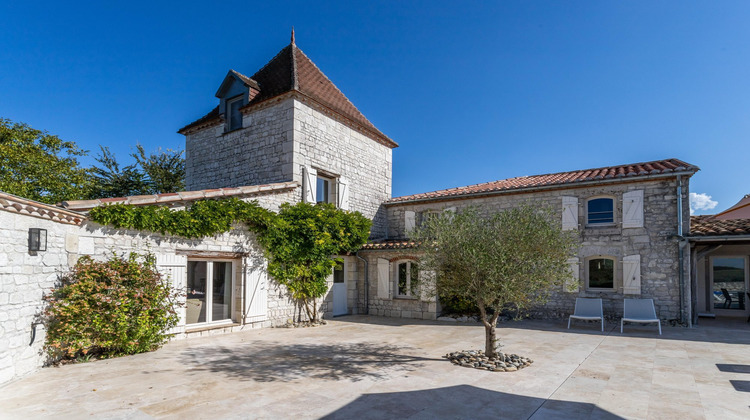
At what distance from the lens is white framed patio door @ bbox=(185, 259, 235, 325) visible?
25.8 ft

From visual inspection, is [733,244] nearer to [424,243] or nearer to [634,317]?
[634,317]

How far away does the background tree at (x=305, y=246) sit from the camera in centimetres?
917

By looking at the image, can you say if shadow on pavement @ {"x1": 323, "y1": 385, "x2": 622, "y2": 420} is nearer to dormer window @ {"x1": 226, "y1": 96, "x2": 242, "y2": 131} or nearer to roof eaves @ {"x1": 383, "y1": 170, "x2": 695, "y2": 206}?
roof eaves @ {"x1": 383, "y1": 170, "x2": 695, "y2": 206}

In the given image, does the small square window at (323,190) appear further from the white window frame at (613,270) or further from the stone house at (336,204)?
the white window frame at (613,270)

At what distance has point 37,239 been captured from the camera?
4.93 metres

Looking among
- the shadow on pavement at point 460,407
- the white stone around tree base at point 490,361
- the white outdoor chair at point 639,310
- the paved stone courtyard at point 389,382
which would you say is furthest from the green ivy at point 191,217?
the white outdoor chair at point 639,310

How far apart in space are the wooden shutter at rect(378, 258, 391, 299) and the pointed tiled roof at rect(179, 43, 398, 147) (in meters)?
4.63

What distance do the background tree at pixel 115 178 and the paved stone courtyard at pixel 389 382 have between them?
14.9m

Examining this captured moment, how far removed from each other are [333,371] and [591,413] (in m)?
3.19

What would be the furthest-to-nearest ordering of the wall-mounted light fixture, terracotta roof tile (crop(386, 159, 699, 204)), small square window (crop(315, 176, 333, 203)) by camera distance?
small square window (crop(315, 176, 333, 203)), terracotta roof tile (crop(386, 159, 699, 204)), the wall-mounted light fixture

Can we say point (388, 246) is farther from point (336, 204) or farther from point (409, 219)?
point (409, 219)

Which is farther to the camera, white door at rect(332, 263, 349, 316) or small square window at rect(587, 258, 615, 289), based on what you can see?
white door at rect(332, 263, 349, 316)

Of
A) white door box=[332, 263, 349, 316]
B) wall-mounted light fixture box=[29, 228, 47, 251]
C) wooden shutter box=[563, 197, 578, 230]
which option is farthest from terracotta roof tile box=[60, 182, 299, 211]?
wooden shutter box=[563, 197, 578, 230]

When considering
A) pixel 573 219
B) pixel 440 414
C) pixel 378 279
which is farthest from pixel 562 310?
pixel 440 414
